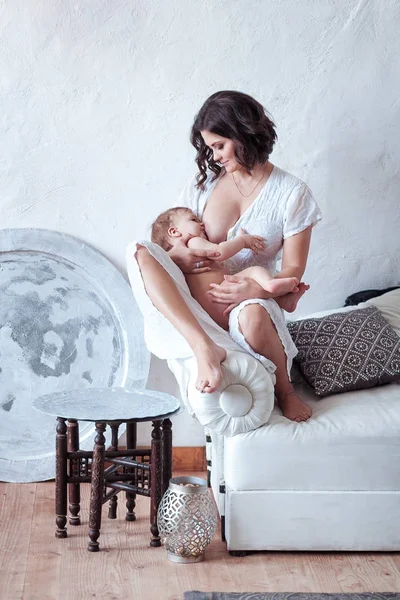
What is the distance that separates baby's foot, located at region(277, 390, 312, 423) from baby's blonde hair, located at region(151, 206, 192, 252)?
634 mm

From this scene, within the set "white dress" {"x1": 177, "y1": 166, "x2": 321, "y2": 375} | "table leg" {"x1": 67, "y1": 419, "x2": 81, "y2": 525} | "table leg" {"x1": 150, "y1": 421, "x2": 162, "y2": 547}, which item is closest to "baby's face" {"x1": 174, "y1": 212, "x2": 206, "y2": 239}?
"white dress" {"x1": 177, "y1": 166, "x2": 321, "y2": 375}

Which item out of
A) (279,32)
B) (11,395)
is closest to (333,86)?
(279,32)

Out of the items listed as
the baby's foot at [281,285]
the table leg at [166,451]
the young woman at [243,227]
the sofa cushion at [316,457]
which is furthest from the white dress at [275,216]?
the table leg at [166,451]

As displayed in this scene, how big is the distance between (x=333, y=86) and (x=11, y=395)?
1.81 m

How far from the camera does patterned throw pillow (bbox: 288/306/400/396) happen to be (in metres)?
2.97

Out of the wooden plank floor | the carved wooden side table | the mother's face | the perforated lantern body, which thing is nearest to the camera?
the wooden plank floor

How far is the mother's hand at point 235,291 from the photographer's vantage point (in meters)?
2.81

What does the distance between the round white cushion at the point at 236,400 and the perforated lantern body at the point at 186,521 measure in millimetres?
212

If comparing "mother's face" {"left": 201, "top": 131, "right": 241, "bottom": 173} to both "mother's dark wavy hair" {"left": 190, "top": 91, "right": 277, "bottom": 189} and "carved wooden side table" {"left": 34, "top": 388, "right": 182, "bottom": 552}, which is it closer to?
"mother's dark wavy hair" {"left": 190, "top": 91, "right": 277, "bottom": 189}

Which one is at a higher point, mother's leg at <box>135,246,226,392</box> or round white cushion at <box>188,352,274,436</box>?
mother's leg at <box>135,246,226,392</box>

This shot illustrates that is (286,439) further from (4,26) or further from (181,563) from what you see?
(4,26)

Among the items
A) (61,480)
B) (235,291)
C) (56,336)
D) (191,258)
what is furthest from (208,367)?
(56,336)

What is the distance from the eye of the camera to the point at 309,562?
2635mm

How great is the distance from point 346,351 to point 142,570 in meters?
1.04
